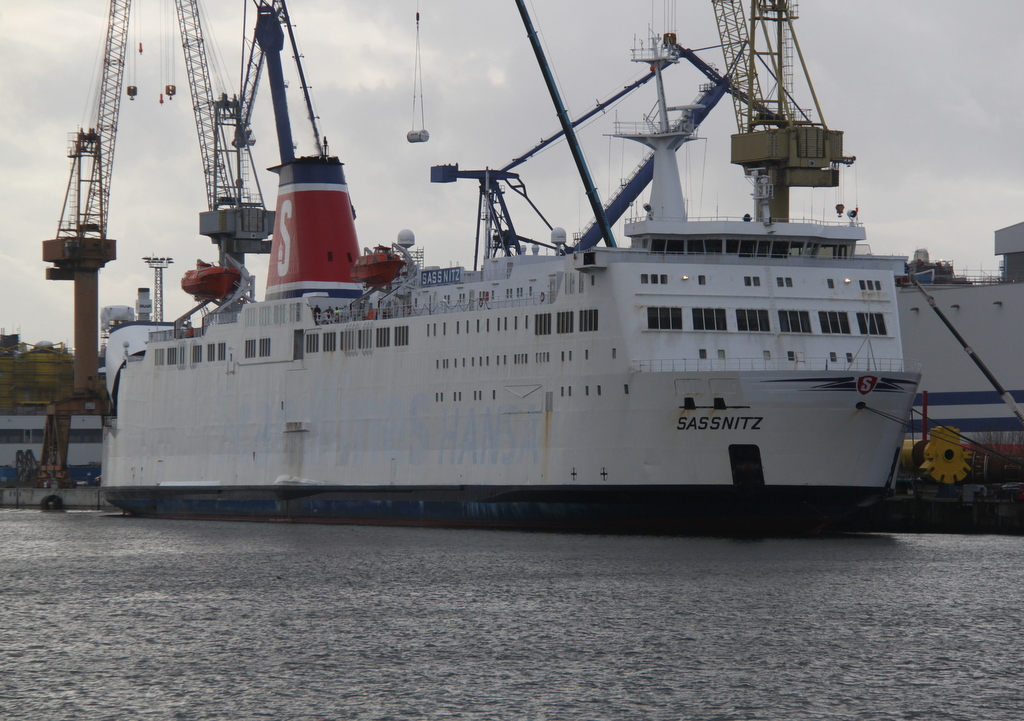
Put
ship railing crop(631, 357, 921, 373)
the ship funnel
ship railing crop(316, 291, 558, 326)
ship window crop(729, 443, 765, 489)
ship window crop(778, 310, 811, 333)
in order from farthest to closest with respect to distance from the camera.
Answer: the ship funnel
ship railing crop(316, 291, 558, 326)
ship window crop(778, 310, 811, 333)
ship railing crop(631, 357, 921, 373)
ship window crop(729, 443, 765, 489)

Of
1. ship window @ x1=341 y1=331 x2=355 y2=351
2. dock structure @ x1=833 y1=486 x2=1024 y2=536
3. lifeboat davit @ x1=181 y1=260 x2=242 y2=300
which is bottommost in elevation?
dock structure @ x1=833 y1=486 x2=1024 y2=536

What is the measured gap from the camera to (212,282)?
57312 millimetres

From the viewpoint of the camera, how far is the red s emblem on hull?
36.9 m

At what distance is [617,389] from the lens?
38812 millimetres

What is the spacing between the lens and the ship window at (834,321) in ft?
129

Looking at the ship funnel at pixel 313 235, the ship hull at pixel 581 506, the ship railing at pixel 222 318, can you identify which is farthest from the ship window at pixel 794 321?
the ship railing at pixel 222 318

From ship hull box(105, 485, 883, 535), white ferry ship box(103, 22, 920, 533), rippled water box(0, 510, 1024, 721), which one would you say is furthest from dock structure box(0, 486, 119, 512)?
rippled water box(0, 510, 1024, 721)

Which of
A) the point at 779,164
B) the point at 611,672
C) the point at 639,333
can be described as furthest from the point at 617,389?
the point at 779,164

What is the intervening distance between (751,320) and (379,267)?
15.3 meters

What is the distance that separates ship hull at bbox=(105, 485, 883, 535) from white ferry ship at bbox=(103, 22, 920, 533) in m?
0.07

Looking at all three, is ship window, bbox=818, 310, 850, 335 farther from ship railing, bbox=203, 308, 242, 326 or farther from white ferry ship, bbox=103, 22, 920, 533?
ship railing, bbox=203, 308, 242, 326

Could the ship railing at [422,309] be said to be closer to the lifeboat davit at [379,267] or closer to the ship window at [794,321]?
the lifeboat davit at [379,267]

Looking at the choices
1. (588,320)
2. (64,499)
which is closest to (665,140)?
(588,320)

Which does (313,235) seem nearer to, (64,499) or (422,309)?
(422,309)
